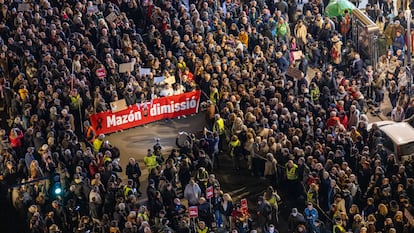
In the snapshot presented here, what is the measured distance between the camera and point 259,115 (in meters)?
33.7

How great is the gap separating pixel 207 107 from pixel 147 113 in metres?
2.60

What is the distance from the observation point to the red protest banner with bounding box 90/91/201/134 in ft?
116

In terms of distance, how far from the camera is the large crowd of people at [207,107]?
29.7m

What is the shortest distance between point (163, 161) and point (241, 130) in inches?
108

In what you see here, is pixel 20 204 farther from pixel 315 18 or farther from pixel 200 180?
pixel 315 18

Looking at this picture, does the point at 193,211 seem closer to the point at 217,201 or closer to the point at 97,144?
the point at 217,201

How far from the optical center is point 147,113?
120ft

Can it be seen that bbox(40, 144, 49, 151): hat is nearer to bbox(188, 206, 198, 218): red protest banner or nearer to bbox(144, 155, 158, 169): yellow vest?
bbox(144, 155, 158, 169): yellow vest

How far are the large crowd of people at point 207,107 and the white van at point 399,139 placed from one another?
101cm

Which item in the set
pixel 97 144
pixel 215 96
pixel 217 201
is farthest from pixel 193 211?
pixel 215 96

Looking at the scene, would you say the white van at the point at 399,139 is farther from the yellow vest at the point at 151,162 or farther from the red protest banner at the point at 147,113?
the yellow vest at the point at 151,162

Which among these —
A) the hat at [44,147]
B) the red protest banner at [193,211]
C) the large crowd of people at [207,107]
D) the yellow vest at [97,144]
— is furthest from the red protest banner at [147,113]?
the red protest banner at [193,211]

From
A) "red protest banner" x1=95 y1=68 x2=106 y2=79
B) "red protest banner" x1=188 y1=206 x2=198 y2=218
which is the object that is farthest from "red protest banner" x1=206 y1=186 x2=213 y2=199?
"red protest banner" x1=95 y1=68 x2=106 y2=79

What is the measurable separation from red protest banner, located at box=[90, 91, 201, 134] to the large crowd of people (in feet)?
1.20
